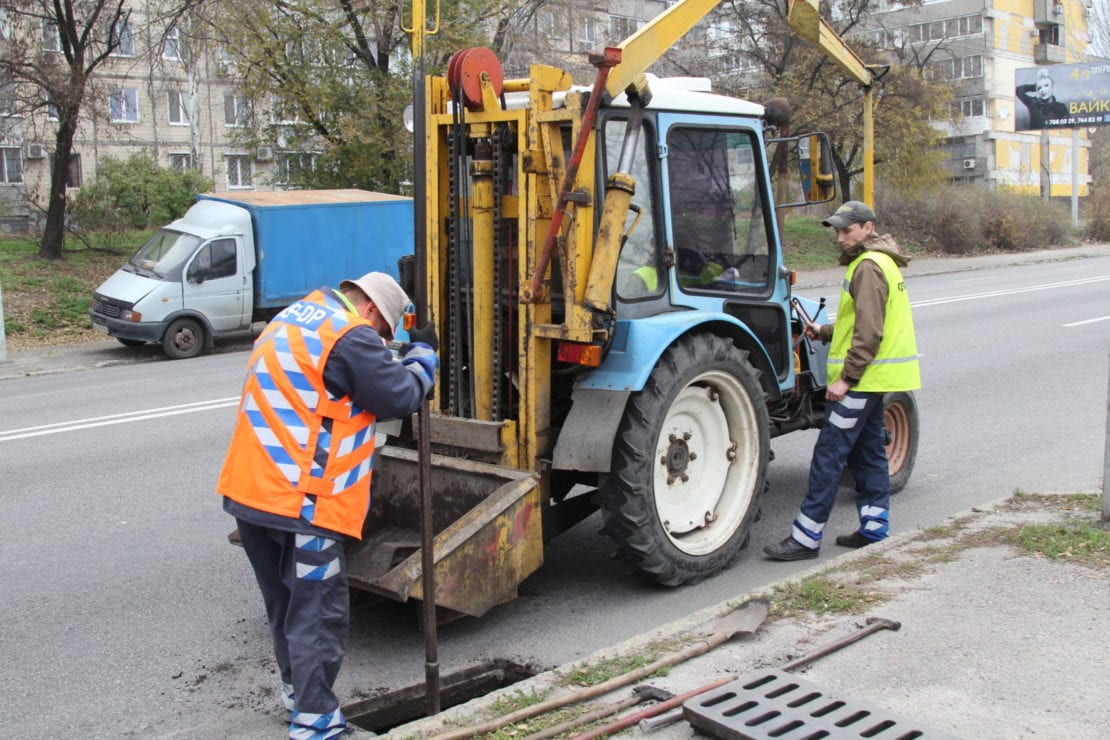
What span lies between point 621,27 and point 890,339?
35300mm

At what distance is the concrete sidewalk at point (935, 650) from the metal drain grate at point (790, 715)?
0.03m

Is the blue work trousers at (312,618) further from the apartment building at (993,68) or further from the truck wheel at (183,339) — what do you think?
the apartment building at (993,68)

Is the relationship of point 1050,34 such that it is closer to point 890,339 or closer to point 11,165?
point 11,165

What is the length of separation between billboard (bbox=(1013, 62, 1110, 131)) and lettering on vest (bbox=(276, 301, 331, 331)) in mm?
44892

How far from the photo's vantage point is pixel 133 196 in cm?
2912

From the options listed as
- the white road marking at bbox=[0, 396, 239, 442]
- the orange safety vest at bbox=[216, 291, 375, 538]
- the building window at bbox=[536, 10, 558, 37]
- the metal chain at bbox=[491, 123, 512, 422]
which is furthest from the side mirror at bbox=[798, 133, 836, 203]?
the building window at bbox=[536, 10, 558, 37]

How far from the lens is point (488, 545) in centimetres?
457

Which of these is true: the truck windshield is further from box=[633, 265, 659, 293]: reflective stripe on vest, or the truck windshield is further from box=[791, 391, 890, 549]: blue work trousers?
box=[791, 391, 890, 549]: blue work trousers

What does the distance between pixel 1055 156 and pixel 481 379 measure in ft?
246

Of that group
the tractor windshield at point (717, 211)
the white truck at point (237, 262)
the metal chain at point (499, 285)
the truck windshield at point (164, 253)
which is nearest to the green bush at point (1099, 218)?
the white truck at point (237, 262)

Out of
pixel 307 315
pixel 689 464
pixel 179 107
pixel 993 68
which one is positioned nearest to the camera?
pixel 307 315

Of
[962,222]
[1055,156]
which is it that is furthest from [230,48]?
[1055,156]

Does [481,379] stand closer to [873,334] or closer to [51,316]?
[873,334]

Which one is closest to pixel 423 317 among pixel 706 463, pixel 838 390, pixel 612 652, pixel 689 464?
pixel 612 652
